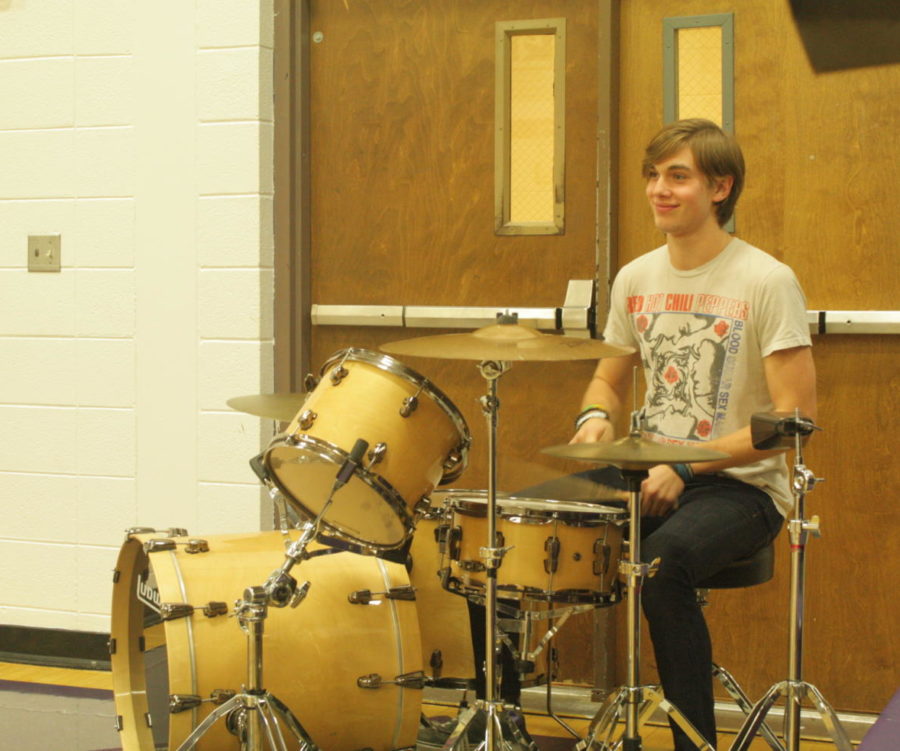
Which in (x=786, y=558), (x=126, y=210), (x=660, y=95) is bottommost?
(x=786, y=558)

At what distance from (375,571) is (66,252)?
Result: 1690 millimetres

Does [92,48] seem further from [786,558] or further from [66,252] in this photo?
[786,558]

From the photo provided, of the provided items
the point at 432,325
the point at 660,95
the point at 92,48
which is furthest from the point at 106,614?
the point at 660,95

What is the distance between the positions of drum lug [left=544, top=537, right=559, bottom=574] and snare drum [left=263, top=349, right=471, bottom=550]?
0.25 meters

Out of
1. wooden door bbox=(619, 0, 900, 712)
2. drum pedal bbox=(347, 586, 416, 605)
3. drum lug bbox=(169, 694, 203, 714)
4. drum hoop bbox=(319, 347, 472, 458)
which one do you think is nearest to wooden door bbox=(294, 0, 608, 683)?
wooden door bbox=(619, 0, 900, 712)

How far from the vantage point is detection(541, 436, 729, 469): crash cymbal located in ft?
7.74

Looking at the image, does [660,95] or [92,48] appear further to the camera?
[92,48]

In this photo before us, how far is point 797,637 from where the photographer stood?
2.50 m

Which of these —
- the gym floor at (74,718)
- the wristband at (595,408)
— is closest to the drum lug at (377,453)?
the wristband at (595,408)

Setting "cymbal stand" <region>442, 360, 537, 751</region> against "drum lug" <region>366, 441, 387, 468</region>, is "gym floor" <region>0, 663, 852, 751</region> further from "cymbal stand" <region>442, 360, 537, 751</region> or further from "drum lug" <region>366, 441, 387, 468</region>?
"drum lug" <region>366, 441, 387, 468</region>

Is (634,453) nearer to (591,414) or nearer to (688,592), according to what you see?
(688,592)

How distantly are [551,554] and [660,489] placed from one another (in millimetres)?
289

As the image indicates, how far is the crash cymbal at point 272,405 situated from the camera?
2.90 metres

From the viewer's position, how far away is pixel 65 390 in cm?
387
